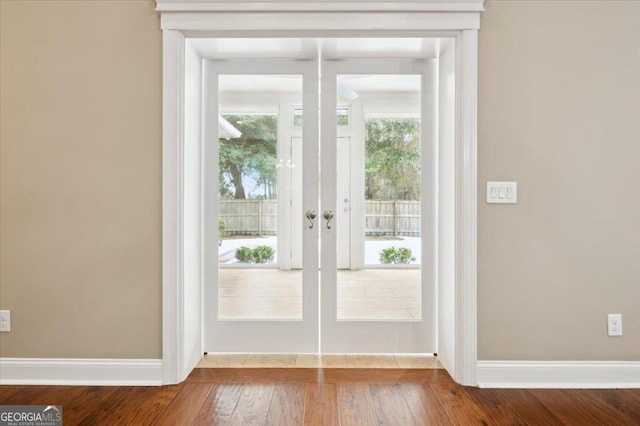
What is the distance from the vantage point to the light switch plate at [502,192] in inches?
86.7

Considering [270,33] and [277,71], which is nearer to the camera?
[270,33]

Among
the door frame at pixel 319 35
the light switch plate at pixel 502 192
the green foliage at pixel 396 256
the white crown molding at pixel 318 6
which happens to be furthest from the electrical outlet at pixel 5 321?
the light switch plate at pixel 502 192

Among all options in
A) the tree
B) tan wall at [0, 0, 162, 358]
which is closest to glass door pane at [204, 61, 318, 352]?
the tree

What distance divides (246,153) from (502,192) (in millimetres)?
1647

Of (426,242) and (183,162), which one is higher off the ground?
(183,162)

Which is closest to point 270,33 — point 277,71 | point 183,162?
point 277,71

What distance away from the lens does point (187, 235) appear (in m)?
2.32

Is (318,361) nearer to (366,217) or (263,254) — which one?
(263,254)

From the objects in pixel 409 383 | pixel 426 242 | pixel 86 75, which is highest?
pixel 86 75

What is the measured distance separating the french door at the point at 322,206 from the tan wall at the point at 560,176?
47 centimetres

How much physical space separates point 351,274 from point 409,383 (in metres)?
0.77

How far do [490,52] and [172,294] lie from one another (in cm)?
231

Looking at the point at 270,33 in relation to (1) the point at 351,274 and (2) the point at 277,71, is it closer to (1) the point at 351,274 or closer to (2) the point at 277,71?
(2) the point at 277,71

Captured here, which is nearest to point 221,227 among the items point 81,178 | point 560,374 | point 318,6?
point 81,178
